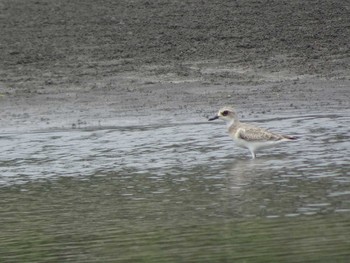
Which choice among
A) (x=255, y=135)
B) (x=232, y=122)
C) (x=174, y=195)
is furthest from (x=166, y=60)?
(x=174, y=195)

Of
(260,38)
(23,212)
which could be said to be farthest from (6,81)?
(23,212)

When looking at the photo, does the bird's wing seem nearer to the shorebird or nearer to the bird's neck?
the shorebird

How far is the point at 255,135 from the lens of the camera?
13.5m

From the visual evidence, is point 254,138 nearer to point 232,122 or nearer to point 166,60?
point 232,122

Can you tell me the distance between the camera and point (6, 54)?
1917 centimetres

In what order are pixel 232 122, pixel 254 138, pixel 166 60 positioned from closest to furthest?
pixel 254 138 < pixel 232 122 < pixel 166 60

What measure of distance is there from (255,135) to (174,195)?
8.16 feet

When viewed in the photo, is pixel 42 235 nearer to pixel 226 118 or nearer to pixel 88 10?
pixel 226 118

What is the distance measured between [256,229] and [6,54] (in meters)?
10.4

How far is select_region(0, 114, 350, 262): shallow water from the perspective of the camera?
29.5 ft

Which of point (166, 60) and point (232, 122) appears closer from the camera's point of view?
point (232, 122)

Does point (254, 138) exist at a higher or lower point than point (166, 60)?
lower

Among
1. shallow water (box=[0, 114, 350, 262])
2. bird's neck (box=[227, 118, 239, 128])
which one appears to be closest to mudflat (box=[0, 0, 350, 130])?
shallow water (box=[0, 114, 350, 262])

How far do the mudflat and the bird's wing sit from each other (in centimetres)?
236
